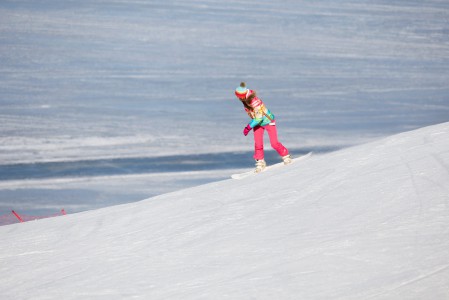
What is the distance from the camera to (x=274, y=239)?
4344 mm

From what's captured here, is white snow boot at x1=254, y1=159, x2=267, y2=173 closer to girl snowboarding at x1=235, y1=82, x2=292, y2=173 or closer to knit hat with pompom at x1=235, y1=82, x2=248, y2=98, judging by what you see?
girl snowboarding at x1=235, y1=82, x2=292, y2=173

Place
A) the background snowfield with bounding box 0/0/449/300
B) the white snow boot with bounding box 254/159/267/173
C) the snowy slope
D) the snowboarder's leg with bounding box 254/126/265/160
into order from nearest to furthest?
the snowy slope < the background snowfield with bounding box 0/0/449/300 < the snowboarder's leg with bounding box 254/126/265/160 < the white snow boot with bounding box 254/159/267/173

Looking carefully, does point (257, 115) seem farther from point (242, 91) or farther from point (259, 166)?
point (259, 166)

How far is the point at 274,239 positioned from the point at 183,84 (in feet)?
29.3

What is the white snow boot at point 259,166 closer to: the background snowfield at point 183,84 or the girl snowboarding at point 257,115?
the girl snowboarding at point 257,115

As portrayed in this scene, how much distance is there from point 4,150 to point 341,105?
4.76 meters

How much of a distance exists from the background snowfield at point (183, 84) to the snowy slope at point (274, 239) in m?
2.50

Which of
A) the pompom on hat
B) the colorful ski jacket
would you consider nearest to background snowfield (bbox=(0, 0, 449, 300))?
the colorful ski jacket

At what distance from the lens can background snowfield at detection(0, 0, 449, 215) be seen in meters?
9.00

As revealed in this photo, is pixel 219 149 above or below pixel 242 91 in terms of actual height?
above

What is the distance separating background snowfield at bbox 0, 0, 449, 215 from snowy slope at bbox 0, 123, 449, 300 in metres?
2.50

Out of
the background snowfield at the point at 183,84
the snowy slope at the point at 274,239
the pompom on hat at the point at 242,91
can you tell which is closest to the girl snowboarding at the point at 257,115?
the pompom on hat at the point at 242,91

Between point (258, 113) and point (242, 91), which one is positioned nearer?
point (242, 91)

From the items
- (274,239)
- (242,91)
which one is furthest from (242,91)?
(274,239)
